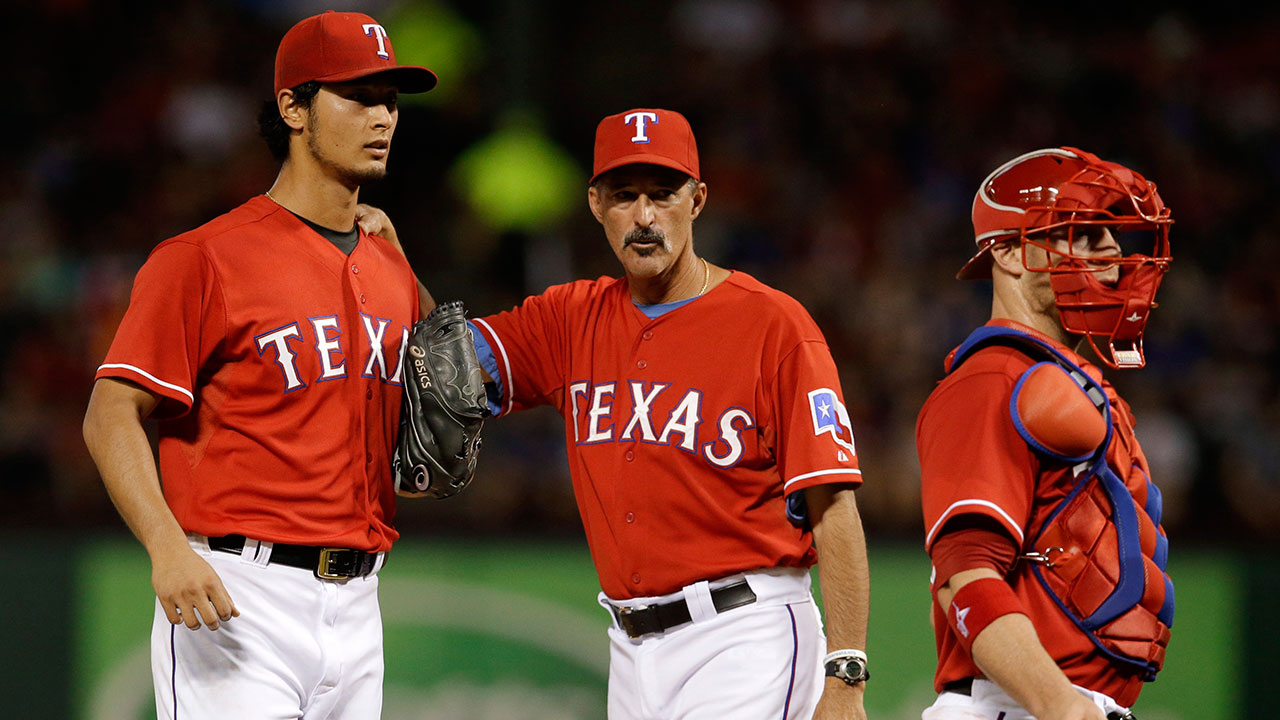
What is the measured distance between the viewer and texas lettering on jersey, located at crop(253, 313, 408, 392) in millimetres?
3518

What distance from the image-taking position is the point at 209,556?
3459 millimetres

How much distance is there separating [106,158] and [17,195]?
0.80 m

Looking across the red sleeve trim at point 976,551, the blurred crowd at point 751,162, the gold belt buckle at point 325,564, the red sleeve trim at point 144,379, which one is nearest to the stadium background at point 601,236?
the blurred crowd at point 751,162

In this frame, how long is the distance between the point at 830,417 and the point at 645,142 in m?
0.93

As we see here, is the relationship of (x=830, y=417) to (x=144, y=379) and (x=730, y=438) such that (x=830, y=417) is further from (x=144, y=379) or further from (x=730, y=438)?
(x=144, y=379)

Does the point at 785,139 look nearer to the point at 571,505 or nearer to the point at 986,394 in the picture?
the point at 571,505

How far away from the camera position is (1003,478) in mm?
2994

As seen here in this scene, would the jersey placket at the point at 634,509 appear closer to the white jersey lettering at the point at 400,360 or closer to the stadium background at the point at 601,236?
the white jersey lettering at the point at 400,360

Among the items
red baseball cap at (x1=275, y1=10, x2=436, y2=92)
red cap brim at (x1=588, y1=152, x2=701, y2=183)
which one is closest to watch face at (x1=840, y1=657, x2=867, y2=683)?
red cap brim at (x1=588, y1=152, x2=701, y2=183)

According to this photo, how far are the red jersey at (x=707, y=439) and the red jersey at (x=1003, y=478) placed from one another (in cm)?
48

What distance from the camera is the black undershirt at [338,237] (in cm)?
376

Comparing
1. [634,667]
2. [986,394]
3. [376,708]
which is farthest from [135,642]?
[986,394]

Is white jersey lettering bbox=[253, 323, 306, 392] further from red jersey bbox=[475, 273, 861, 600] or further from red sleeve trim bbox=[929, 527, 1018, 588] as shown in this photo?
red sleeve trim bbox=[929, 527, 1018, 588]

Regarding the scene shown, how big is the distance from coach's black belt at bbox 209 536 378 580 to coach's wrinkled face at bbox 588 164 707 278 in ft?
3.59
